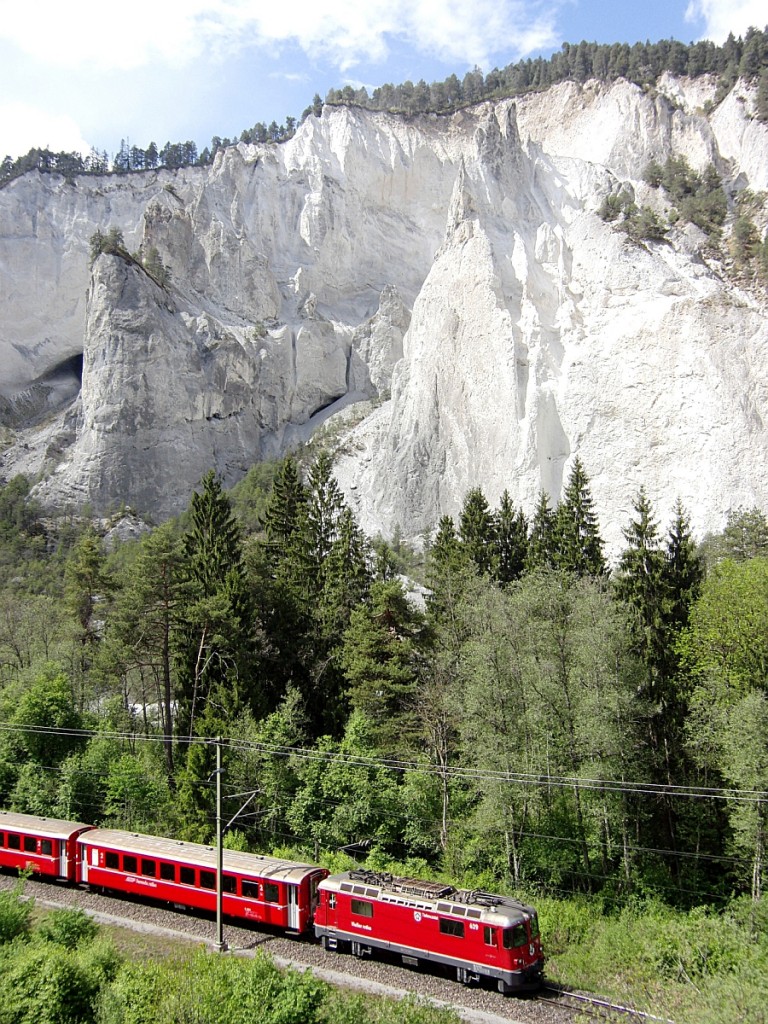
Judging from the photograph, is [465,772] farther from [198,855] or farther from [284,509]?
Result: [284,509]

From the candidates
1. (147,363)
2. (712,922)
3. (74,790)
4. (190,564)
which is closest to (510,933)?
Answer: (712,922)

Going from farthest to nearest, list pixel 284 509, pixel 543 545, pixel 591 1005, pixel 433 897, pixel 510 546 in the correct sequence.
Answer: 1. pixel 284 509
2. pixel 510 546
3. pixel 543 545
4. pixel 433 897
5. pixel 591 1005

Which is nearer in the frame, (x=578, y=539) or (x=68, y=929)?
(x=68, y=929)

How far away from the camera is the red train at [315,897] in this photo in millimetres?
17281

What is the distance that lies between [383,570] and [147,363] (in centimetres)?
5362

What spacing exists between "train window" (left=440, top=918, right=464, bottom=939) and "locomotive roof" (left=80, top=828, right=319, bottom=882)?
3.91 meters

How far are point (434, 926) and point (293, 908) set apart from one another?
12.8 feet

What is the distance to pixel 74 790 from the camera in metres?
29.2

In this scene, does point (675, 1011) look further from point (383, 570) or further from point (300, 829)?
point (383, 570)

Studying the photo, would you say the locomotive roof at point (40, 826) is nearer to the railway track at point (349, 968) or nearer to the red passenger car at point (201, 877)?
the red passenger car at point (201, 877)

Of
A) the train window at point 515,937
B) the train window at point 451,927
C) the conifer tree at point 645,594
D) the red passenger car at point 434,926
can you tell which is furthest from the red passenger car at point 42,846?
the conifer tree at point 645,594

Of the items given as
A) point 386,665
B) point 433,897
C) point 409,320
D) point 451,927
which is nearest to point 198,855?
point 433,897

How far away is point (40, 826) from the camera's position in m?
24.3

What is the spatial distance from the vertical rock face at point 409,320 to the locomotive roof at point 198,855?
34.4 metres
